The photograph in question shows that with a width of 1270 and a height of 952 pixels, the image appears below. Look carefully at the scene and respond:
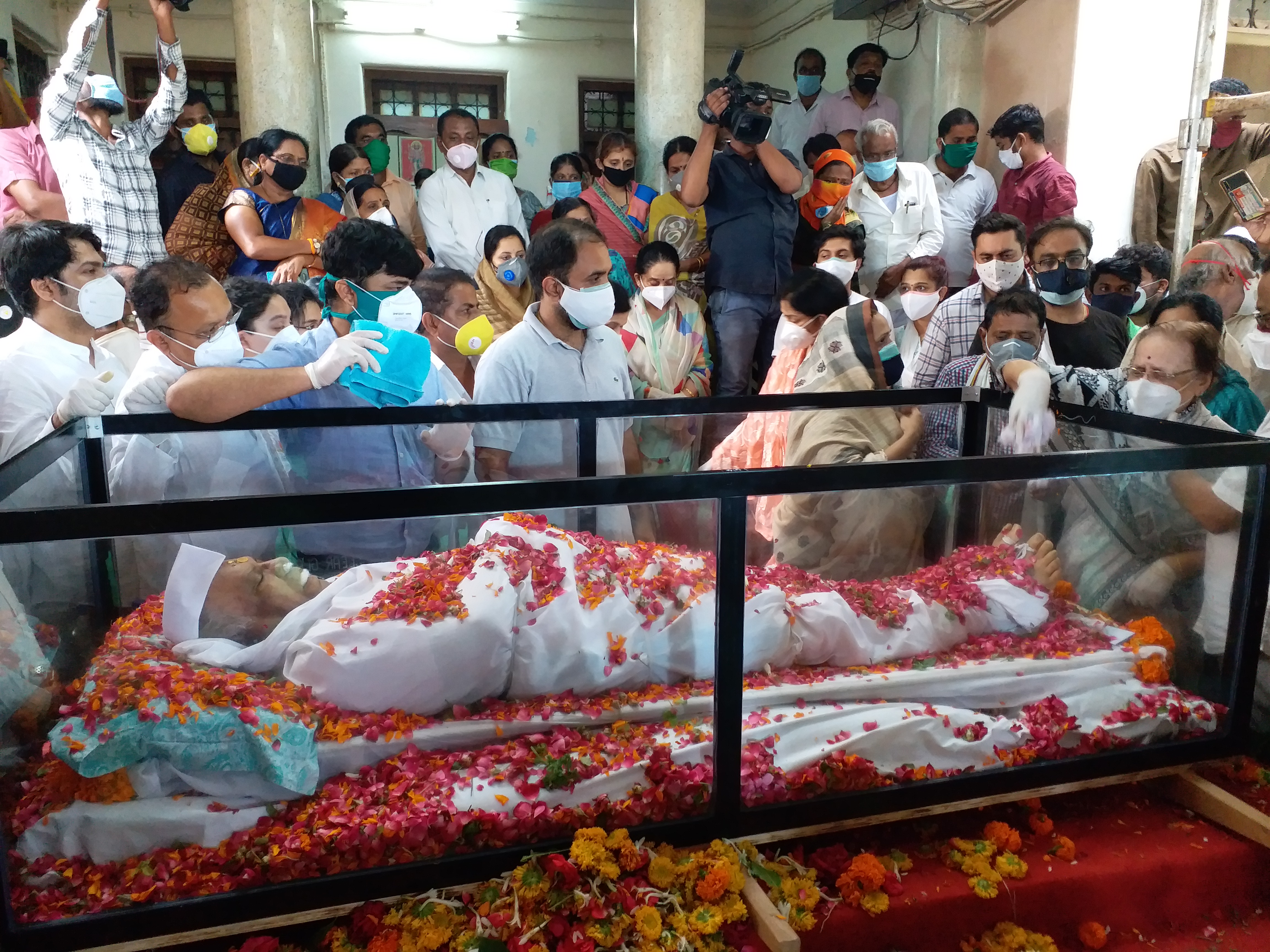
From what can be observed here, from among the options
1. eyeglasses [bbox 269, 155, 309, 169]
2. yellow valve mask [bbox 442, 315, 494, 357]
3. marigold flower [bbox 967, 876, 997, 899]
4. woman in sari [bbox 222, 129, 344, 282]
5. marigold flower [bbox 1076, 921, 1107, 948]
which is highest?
eyeglasses [bbox 269, 155, 309, 169]

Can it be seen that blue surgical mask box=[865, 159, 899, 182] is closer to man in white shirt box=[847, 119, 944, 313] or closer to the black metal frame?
man in white shirt box=[847, 119, 944, 313]

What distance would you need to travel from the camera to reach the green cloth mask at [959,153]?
181 inches

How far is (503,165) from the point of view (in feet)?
16.5

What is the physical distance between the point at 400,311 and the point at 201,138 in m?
2.40

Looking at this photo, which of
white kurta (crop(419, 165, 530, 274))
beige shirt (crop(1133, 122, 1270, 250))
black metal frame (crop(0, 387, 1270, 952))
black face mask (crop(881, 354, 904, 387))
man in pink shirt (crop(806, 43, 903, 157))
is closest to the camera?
black metal frame (crop(0, 387, 1270, 952))

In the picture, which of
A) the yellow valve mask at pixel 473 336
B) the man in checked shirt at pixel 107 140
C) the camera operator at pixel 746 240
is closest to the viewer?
the yellow valve mask at pixel 473 336

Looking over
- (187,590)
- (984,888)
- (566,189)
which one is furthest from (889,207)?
(187,590)

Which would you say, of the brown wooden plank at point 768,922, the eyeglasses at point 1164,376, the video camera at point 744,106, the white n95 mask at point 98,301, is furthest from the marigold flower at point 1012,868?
the video camera at point 744,106

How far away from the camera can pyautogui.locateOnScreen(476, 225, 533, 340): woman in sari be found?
3.73 meters

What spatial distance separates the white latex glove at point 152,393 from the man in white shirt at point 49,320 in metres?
0.04

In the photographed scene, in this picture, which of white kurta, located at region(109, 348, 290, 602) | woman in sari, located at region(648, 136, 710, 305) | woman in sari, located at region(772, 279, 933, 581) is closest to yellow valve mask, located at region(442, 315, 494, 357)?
white kurta, located at region(109, 348, 290, 602)

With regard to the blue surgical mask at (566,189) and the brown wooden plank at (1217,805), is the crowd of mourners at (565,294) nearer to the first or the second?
the blue surgical mask at (566,189)

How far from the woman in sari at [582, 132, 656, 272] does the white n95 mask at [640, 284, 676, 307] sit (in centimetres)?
57

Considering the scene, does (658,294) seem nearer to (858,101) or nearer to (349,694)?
(349,694)
